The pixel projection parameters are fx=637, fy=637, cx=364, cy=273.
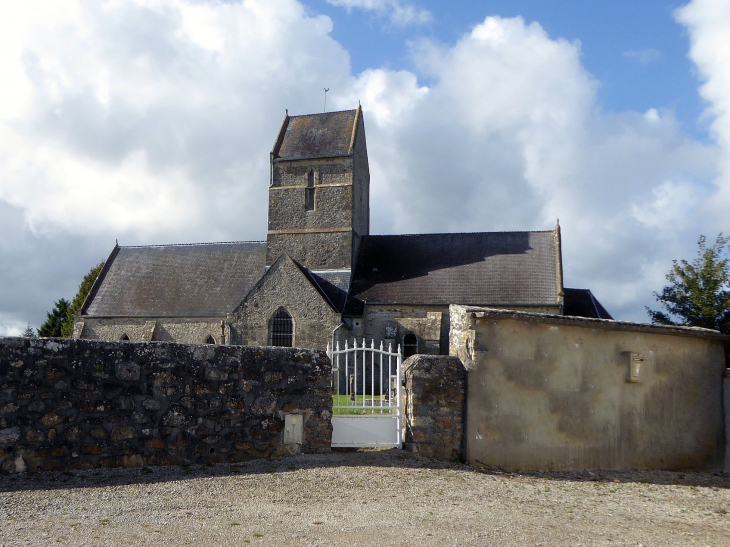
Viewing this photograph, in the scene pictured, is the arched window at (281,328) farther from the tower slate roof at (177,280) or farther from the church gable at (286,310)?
the tower slate roof at (177,280)

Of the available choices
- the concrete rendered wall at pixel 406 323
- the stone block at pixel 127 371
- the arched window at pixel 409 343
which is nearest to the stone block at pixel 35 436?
the stone block at pixel 127 371

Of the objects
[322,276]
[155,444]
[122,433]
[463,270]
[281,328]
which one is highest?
[463,270]

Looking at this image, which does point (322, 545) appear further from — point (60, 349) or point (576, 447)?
point (576, 447)

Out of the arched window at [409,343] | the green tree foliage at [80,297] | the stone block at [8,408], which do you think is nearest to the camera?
the stone block at [8,408]

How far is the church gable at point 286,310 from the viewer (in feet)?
84.5

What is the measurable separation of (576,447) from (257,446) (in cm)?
491

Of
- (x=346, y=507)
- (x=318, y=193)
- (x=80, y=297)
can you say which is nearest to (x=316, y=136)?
(x=318, y=193)

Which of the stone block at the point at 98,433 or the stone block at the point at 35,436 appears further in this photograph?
the stone block at the point at 98,433

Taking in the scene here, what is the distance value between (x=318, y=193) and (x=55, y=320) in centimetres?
2602

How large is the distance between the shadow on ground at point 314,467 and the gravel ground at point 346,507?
29 mm

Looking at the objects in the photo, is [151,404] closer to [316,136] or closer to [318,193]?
[318,193]

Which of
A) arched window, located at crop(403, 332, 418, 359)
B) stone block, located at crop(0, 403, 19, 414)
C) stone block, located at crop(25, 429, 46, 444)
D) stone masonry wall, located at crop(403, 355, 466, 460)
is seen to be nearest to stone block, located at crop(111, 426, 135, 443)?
stone block, located at crop(25, 429, 46, 444)

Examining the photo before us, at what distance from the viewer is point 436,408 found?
30.6 feet

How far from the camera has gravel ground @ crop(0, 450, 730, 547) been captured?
5.75 meters
